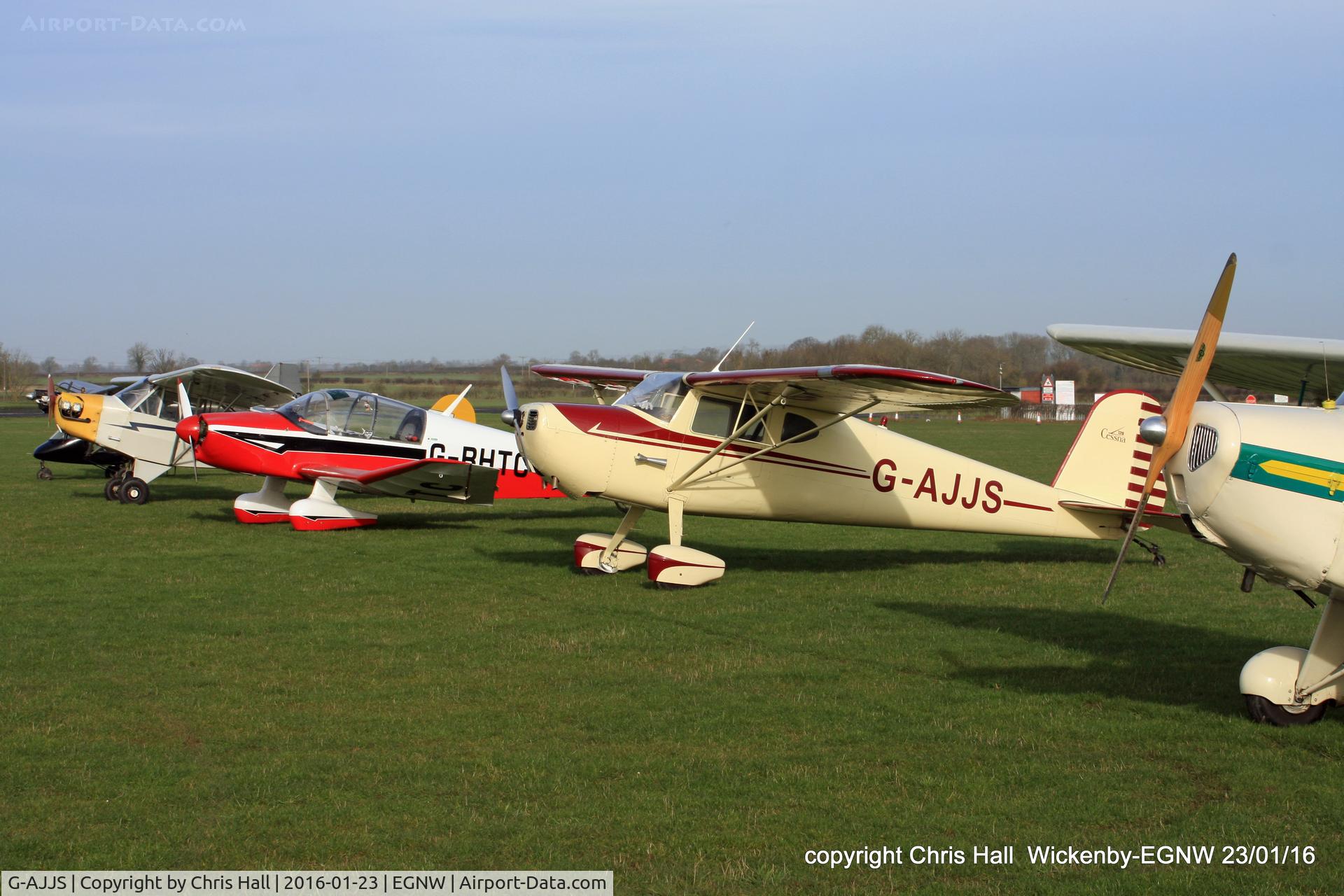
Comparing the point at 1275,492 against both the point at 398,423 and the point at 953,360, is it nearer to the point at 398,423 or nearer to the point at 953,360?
the point at 398,423

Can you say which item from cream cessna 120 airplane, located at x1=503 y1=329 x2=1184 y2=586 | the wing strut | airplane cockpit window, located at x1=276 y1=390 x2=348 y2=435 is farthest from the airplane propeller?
airplane cockpit window, located at x1=276 y1=390 x2=348 y2=435

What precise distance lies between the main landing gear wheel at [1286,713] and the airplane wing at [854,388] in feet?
13.0

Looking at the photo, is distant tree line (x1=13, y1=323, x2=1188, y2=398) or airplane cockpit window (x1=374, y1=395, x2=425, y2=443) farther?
distant tree line (x1=13, y1=323, x2=1188, y2=398)

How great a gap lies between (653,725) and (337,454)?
35.5 feet

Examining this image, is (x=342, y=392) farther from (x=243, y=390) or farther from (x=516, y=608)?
(x=516, y=608)

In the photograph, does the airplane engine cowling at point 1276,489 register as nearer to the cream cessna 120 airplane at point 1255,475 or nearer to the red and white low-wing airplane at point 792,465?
the cream cessna 120 airplane at point 1255,475

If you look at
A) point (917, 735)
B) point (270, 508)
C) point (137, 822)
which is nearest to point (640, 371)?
point (270, 508)

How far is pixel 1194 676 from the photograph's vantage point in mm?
7277

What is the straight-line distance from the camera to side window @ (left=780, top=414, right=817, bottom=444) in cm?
1152

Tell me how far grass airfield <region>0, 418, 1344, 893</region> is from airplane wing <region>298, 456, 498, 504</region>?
3552mm

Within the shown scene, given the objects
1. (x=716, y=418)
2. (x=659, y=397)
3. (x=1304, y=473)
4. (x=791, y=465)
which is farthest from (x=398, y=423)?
(x=1304, y=473)

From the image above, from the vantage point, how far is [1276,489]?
5238 mm

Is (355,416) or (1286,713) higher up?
(355,416)

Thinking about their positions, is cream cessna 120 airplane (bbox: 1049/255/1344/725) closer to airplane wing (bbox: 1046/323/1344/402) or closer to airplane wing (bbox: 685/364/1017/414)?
airplane wing (bbox: 1046/323/1344/402)
